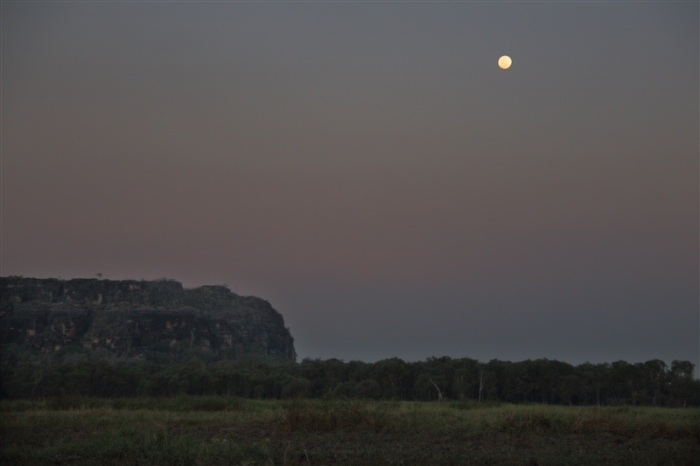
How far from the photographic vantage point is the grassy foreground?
11.8 meters

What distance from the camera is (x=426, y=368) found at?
110 feet

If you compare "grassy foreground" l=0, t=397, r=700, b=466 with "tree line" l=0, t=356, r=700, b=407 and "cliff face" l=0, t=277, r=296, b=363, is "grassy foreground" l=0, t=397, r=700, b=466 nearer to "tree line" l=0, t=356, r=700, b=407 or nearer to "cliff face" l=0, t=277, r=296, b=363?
"tree line" l=0, t=356, r=700, b=407

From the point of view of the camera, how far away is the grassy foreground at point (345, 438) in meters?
11.8

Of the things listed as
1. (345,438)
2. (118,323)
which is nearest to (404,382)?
(345,438)

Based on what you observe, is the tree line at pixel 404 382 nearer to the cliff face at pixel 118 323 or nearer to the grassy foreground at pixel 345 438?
the grassy foreground at pixel 345 438

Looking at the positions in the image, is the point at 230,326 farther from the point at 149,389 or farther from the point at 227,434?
the point at 227,434

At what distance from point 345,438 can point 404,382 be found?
63.2 ft

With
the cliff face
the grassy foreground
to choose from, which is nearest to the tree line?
the grassy foreground

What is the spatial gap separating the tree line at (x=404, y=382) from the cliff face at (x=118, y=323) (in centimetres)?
2743

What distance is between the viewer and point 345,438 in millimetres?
14352

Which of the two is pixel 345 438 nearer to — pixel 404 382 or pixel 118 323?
pixel 404 382

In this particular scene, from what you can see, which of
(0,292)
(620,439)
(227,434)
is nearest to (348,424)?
(227,434)

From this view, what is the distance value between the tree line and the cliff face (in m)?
27.4

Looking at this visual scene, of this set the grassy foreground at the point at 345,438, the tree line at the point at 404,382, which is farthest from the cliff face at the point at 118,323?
the grassy foreground at the point at 345,438
